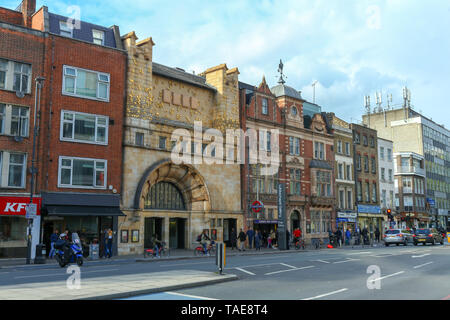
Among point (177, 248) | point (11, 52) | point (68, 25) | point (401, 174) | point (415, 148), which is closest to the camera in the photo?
point (11, 52)

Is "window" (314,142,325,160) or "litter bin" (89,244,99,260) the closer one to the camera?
"litter bin" (89,244,99,260)

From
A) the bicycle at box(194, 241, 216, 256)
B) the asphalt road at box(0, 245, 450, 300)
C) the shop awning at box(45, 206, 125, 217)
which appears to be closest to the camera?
the asphalt road at box(0, 245, 450, 300)

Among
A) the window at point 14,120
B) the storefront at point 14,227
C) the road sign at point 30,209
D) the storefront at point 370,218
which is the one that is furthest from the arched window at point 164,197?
the storefront at point 370,218

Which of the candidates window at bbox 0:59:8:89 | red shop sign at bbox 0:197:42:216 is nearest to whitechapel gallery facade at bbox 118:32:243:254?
red shop sign at bbox 0:197:42:216

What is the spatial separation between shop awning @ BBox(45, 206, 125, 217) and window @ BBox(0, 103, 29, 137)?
486cm

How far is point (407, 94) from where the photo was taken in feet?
262

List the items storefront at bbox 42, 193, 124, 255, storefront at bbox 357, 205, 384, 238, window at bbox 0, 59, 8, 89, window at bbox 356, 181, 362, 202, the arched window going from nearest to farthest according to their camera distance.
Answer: window at bbox 0, 59, 8, 89
storefront at bbox 42, 193, 124, 255
the arched window
storefront at bbox 357, 205, 384, 238
window at bbox 356, 181, 362, 202

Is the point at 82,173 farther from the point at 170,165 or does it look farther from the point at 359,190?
the point at 359,190

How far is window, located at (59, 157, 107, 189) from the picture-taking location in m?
27.4

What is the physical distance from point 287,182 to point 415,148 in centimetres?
4280

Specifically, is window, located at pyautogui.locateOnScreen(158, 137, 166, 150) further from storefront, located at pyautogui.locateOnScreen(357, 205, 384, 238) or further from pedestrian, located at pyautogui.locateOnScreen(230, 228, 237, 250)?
storefront, located at pyautogui.locateOnScreen(357, 205, 384, 238)

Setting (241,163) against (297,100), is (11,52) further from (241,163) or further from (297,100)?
(297,100)

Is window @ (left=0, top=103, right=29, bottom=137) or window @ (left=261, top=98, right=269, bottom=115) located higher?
window @ (left=261, top=98, right=269, bottom=115)
